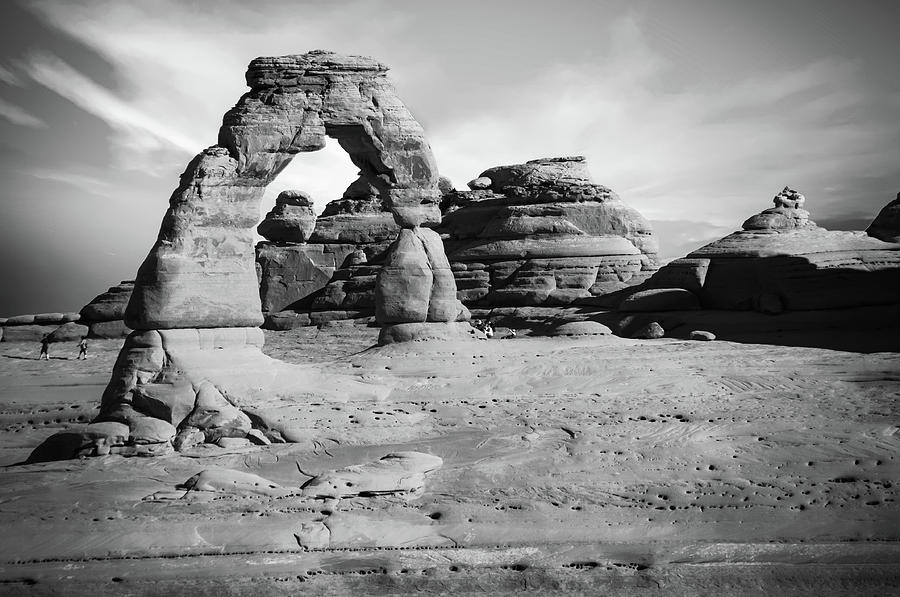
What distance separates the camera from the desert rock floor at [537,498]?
648 cm

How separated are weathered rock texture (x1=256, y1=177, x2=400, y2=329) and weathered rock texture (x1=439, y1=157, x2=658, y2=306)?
102 inches

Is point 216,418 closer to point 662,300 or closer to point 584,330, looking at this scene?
point 584,330

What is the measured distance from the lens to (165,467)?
8445 mm

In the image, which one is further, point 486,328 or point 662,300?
point 486,328

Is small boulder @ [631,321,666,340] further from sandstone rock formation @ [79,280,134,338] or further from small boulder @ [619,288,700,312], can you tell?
sandstone rock formation @ [79,280,134,338]

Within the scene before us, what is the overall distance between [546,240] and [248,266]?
14.9 m

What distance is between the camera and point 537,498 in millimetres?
7531

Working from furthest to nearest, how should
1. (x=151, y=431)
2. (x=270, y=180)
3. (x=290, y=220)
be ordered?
(x=290, y=220) → (x=270, y=180) → (x=151, y=431)

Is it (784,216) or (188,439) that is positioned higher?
(784,216)

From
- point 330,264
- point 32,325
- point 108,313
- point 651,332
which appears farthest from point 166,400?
point 330,264

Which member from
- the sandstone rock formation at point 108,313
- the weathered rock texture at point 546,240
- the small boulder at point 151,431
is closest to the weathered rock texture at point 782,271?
the weathered rock texture at point 546,240

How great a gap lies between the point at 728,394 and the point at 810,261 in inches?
284

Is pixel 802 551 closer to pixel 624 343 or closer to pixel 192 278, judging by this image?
pixel 624 343

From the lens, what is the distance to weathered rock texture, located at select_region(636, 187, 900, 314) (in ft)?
47.2
